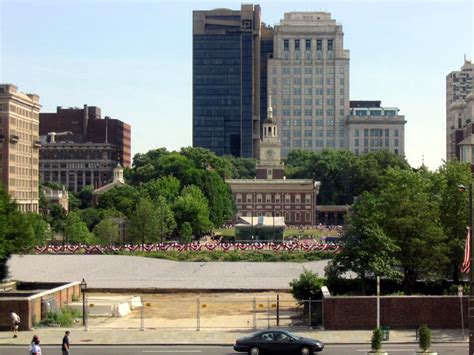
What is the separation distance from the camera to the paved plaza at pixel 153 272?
68.1 m

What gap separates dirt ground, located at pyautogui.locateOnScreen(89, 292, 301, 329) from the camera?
159ft

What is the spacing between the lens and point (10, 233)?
217 feet

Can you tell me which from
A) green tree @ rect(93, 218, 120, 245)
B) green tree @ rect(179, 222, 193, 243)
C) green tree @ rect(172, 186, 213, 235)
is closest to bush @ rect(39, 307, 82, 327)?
green tree @ rect(93, 218, 120, 245)

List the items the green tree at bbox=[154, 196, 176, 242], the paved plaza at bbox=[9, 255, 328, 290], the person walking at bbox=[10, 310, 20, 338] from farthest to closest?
1. the green tree at bbox=[154, 196, 176, 242]
2. the paved plaza at bbox=[9, 255, 328, 290]
3. the person walking at bbox=[10, 310, 20, 338]

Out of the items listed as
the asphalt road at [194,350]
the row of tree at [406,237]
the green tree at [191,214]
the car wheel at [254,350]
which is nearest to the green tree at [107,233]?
the green tree at [191,214]

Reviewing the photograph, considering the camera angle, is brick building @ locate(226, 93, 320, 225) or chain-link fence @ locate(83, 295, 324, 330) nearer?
chain-link fence @ locate(83, 295, 324, 330)

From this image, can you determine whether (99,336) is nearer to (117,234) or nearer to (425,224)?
(425,224)

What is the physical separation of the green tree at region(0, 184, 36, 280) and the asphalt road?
23209mm

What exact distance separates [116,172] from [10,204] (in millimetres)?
115617

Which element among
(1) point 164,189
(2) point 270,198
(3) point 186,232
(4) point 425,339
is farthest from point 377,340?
(2) point 270,198

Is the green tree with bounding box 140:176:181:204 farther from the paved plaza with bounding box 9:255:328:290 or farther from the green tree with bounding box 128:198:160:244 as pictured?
the paved plaza with bounding box 9:255:328:290

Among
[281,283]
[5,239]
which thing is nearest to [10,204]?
[5,239]

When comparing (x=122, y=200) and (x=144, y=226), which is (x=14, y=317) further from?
(x=122, y=200)

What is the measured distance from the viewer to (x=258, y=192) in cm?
17362
